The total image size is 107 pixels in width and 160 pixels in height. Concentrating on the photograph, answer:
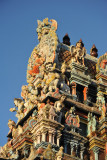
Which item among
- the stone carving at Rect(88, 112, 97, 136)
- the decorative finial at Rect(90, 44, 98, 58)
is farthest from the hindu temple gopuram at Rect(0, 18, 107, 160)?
the decorative finial at Rect(90, 44, 98, 58)

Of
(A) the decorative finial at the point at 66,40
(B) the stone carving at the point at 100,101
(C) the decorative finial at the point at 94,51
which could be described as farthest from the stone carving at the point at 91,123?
(A) the decorative finial at the point at 66,40

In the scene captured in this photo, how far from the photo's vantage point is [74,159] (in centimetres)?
2909

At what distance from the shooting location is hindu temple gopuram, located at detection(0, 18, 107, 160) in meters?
29.5

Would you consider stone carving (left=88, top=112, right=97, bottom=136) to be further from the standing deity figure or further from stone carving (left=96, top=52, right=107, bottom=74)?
stone carving (left=96, top=52, right=107, bottom=74)

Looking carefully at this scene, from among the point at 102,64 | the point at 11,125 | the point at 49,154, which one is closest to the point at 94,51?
the point at 102,64

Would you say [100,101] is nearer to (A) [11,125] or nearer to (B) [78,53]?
(B) [78,53]

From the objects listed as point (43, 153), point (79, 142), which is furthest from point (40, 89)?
point (43, 153)

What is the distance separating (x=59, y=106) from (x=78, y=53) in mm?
6105

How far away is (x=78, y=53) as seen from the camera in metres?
35.8

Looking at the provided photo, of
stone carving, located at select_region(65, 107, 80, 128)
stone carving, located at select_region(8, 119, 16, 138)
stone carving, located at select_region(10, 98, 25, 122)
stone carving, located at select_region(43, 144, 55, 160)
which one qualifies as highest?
stone carving, located at select_region(10, 98, 25, 122)

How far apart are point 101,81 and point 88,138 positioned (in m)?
5.42

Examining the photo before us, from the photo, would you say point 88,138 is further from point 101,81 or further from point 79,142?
point 101,81

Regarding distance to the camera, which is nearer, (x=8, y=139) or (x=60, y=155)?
(x=60, y=155)

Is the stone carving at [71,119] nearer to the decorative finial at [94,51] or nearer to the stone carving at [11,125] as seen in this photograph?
the stone carving at [11,125]
